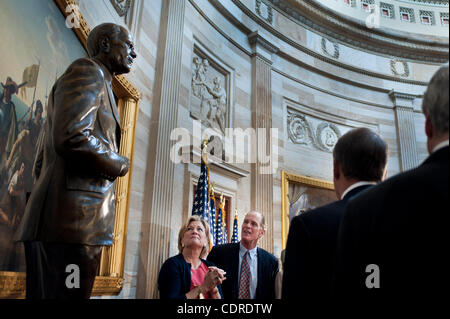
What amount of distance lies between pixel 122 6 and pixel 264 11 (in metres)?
5.83

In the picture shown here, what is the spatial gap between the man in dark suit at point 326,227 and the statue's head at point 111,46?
55.8 inches

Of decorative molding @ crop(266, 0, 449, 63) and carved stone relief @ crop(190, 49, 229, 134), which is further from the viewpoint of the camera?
decorative molding @ crop(266, 0, 449, 63)

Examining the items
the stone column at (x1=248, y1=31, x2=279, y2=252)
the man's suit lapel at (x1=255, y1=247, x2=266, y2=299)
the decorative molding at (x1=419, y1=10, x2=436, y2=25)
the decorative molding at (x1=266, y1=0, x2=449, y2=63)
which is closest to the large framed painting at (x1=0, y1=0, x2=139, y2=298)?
the man's suit lapel at (x1=255, y1=247, x2=266, y2=299)

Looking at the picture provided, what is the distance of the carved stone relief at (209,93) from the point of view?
7.92 metres

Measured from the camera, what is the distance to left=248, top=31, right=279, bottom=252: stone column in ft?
28.3

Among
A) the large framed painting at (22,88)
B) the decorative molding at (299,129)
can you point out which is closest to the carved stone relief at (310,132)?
the decorative molding at (299,129)

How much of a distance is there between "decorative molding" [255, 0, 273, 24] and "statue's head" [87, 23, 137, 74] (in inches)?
333

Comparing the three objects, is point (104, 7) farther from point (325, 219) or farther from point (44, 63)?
point (325, 219)

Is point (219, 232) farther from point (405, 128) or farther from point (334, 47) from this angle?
point (405, 128)

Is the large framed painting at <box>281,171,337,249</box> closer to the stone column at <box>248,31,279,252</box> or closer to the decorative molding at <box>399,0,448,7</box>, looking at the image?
the stone column at <box>248,31,279,252</box>

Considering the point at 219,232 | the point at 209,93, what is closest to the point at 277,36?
the point at 209,93

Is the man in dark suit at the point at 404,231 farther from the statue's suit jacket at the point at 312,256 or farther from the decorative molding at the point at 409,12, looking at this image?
the decorative molding at the point at 409,12

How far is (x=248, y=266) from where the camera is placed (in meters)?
3.59
